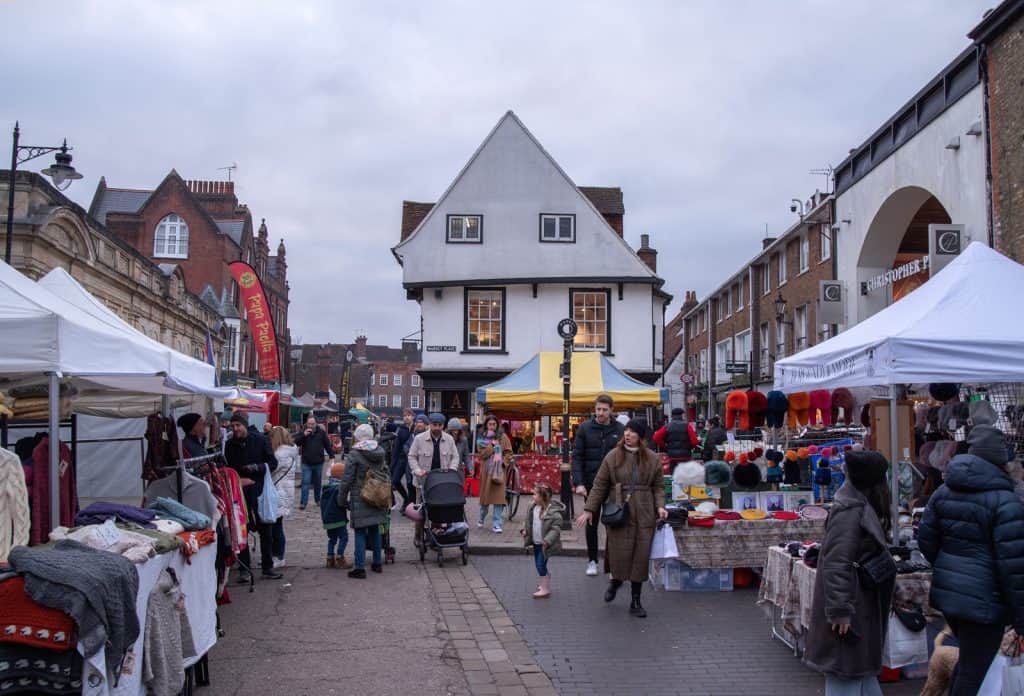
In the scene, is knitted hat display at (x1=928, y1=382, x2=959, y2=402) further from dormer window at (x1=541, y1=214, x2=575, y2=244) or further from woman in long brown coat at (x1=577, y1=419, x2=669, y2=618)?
dormer window at (x1=541, y1=214, x2=575, y2=244)

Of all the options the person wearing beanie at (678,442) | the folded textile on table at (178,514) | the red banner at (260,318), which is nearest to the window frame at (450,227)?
the red banner at (260,318)

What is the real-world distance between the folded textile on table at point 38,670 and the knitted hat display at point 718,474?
25.7 ft

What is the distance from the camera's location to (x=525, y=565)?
35.9 ft

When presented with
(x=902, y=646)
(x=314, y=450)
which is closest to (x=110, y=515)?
(x=902, y=646)

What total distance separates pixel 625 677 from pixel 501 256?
22956mm

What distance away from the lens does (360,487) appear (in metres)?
9.79

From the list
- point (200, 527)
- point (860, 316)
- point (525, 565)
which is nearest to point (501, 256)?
point (860, 316)

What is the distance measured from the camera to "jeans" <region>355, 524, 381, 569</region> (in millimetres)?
9789

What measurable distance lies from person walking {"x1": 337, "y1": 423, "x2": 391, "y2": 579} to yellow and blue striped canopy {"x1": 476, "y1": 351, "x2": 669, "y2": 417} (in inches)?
353

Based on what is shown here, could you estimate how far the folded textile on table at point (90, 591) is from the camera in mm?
3789

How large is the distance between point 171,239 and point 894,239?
3711cm

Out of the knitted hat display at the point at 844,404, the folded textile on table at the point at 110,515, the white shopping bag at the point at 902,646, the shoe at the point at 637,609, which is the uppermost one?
the knitted hat display at the point at 844,404

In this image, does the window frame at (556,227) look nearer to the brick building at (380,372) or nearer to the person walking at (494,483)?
the person walking at (494,483)

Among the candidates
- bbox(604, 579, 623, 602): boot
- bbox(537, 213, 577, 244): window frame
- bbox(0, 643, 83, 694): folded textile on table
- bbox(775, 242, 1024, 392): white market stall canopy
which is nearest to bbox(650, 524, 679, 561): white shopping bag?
bbox(604, 579, 623, 602): boot
